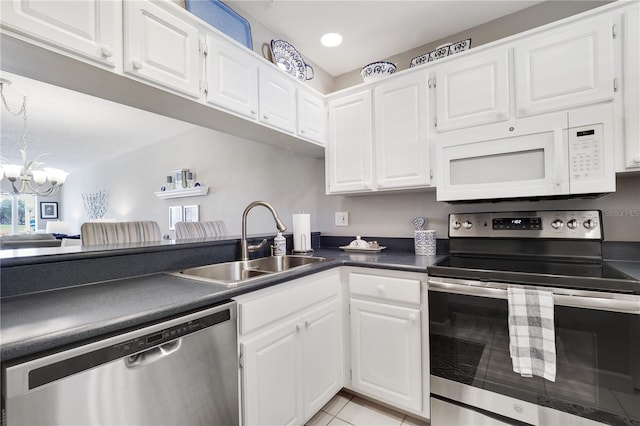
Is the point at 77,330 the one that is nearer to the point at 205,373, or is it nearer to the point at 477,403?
the point at 205,373

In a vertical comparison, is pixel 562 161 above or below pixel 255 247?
above

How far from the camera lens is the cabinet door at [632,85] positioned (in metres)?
1.32

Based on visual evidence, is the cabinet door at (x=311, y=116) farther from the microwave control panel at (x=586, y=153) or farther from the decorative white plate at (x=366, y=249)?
the microwave control panel at (x=586, y=153)

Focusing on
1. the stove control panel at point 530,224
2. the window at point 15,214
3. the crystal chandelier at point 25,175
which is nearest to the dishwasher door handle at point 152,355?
the stove control panel at point 530,224

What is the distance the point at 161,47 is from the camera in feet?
4.01

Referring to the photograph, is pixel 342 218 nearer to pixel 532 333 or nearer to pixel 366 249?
pixel 366 249

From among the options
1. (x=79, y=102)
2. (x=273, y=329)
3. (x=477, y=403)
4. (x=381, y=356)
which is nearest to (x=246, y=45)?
(x=273, y=329)

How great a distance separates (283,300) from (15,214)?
354 inches

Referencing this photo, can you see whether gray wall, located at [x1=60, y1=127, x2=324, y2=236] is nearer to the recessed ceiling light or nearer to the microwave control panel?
the recessed ceiling light

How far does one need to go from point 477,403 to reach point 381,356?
1.63 ft

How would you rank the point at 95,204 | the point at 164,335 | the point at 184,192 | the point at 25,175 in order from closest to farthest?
the point at 164,335, the point at 25,175, the point at 184,192, the point at 95,204

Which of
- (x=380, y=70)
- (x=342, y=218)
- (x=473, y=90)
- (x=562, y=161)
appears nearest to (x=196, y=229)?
(x=342, y=218)

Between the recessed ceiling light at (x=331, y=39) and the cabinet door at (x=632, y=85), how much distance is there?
1539 mm

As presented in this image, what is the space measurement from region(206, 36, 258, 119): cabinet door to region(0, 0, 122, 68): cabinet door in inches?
15.9
